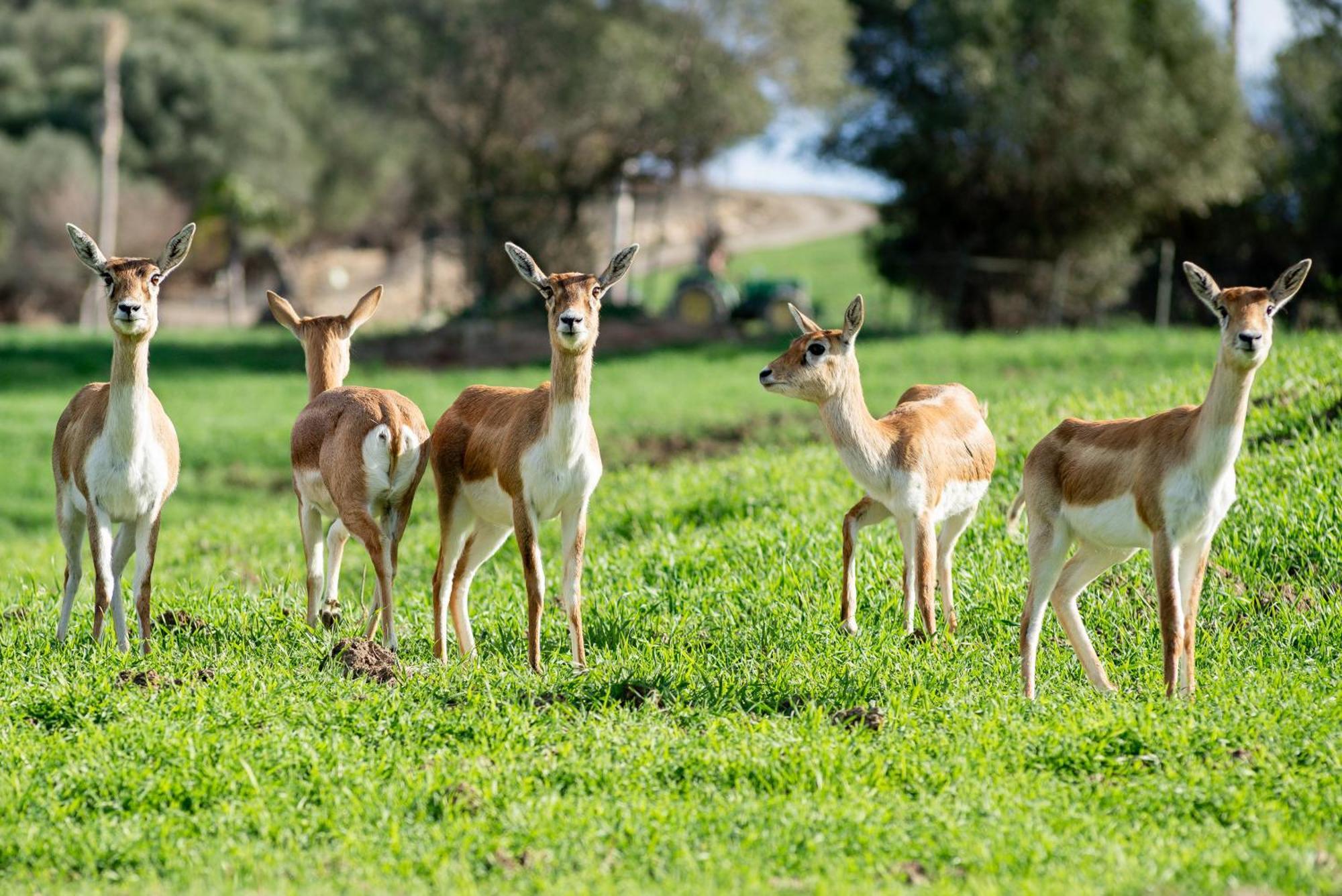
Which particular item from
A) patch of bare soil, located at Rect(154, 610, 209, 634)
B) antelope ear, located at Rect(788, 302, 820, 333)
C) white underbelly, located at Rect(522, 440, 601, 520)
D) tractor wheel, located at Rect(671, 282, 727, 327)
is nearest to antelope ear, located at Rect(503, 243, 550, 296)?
white underbelly, located at Rect(522, 440, 601, 520)

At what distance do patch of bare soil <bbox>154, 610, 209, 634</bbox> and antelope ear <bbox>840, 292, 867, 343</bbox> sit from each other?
343 cm

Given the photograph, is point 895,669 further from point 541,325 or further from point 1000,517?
point 541,325

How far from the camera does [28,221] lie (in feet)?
132

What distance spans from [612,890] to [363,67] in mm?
26768

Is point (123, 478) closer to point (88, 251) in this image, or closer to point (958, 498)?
point (88, 251)

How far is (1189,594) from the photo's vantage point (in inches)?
231

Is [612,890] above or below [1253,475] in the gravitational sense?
below

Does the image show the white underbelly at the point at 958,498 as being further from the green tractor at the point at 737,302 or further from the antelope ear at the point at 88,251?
the green tractor at the point at 737,302

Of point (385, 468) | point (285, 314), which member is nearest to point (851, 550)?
point (385, 468)

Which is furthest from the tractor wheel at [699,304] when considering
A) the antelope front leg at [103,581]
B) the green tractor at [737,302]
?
the antelope front leg at [103,581]

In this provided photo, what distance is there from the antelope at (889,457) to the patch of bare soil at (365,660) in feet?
6.93

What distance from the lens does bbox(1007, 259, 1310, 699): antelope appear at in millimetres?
5461

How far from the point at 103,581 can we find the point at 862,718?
3480 mm

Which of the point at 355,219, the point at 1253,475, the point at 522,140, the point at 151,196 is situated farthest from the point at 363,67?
the point at 1253,475
